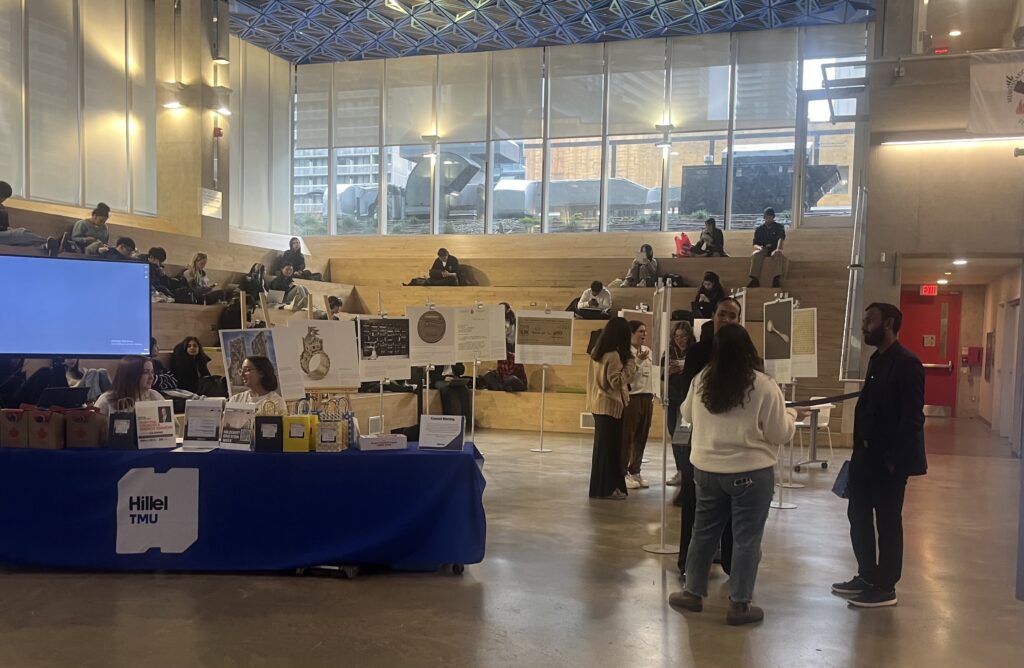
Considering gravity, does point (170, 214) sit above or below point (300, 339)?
above

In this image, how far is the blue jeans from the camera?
12.5 feet

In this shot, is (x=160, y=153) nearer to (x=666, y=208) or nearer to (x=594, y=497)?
(x=666, y=208)

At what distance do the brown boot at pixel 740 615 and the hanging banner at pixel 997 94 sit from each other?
24.1 feet

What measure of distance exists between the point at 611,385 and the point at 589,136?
41.4ft

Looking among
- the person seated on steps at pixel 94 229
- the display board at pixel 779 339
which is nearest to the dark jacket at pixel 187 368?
the person seated on steps at pixel 94 229

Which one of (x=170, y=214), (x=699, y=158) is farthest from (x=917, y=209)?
(x=170, y=214)

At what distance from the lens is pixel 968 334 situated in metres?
15.8

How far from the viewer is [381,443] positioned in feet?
15.6

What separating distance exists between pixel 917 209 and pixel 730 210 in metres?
6.76

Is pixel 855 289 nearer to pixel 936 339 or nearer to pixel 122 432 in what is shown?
pixel 936 339

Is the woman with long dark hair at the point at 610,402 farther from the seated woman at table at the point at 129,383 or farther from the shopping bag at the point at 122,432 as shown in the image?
the shopping bag at the point at 122,432

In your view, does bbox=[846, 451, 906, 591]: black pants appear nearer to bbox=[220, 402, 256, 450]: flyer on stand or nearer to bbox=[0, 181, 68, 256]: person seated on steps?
bbox=[220, 402, 256, 450]: flyer on stand

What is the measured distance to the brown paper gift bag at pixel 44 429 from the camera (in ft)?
15.1

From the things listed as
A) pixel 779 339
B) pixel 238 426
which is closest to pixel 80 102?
pixel 238 426
